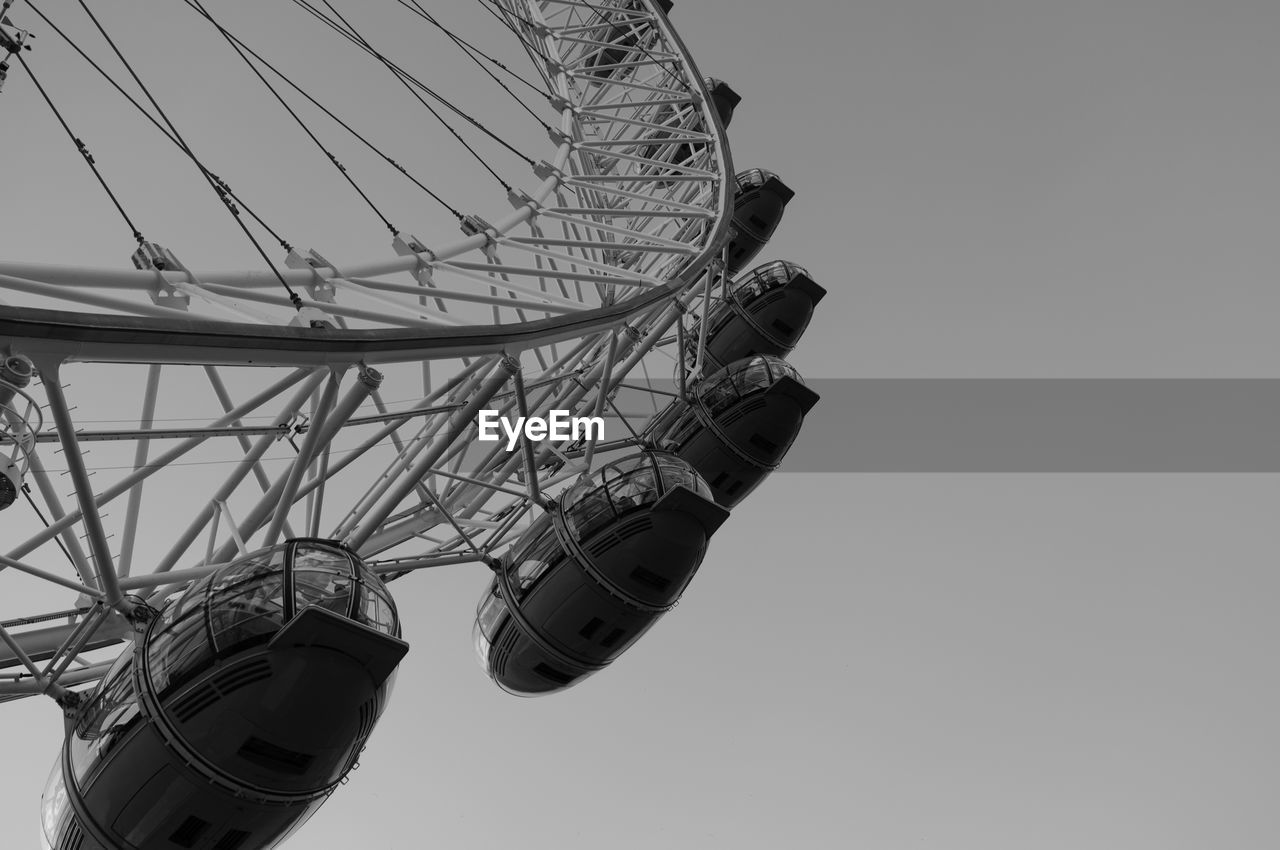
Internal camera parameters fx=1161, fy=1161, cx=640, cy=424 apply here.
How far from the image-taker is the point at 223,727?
877 centimetres

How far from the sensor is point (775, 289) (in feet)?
92.0

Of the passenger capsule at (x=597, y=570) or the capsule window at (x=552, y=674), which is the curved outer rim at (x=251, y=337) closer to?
the passenger capsule at (x=597, y=570)

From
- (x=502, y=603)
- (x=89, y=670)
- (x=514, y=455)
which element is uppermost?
(x=514, y=455)

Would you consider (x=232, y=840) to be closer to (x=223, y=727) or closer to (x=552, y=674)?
(x=223, y=727)

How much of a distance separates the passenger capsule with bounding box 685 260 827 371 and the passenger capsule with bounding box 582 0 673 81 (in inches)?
342

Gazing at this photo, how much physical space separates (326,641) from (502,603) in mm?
6799

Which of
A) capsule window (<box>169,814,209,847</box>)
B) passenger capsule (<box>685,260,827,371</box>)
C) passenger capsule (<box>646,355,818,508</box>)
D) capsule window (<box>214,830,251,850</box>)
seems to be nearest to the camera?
capsule window (<box>169,814,209,847</box>)

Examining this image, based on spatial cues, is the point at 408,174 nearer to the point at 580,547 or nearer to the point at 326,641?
the point at 580,547

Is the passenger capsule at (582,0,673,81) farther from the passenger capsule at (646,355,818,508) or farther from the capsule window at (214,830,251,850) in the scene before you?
the capsule window at (214,830,251,850)

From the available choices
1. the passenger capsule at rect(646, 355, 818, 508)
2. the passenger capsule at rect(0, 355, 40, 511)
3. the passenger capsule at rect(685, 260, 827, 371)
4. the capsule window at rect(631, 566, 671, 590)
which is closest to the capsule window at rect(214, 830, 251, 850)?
the passenger capsule at rect(0, 355, 40, 511)

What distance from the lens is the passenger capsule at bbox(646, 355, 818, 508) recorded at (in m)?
21.7

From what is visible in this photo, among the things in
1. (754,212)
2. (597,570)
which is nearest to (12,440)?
(597,570)

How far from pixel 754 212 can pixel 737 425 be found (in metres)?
13.9

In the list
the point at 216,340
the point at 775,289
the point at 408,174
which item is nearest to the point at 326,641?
the point at 216,340
